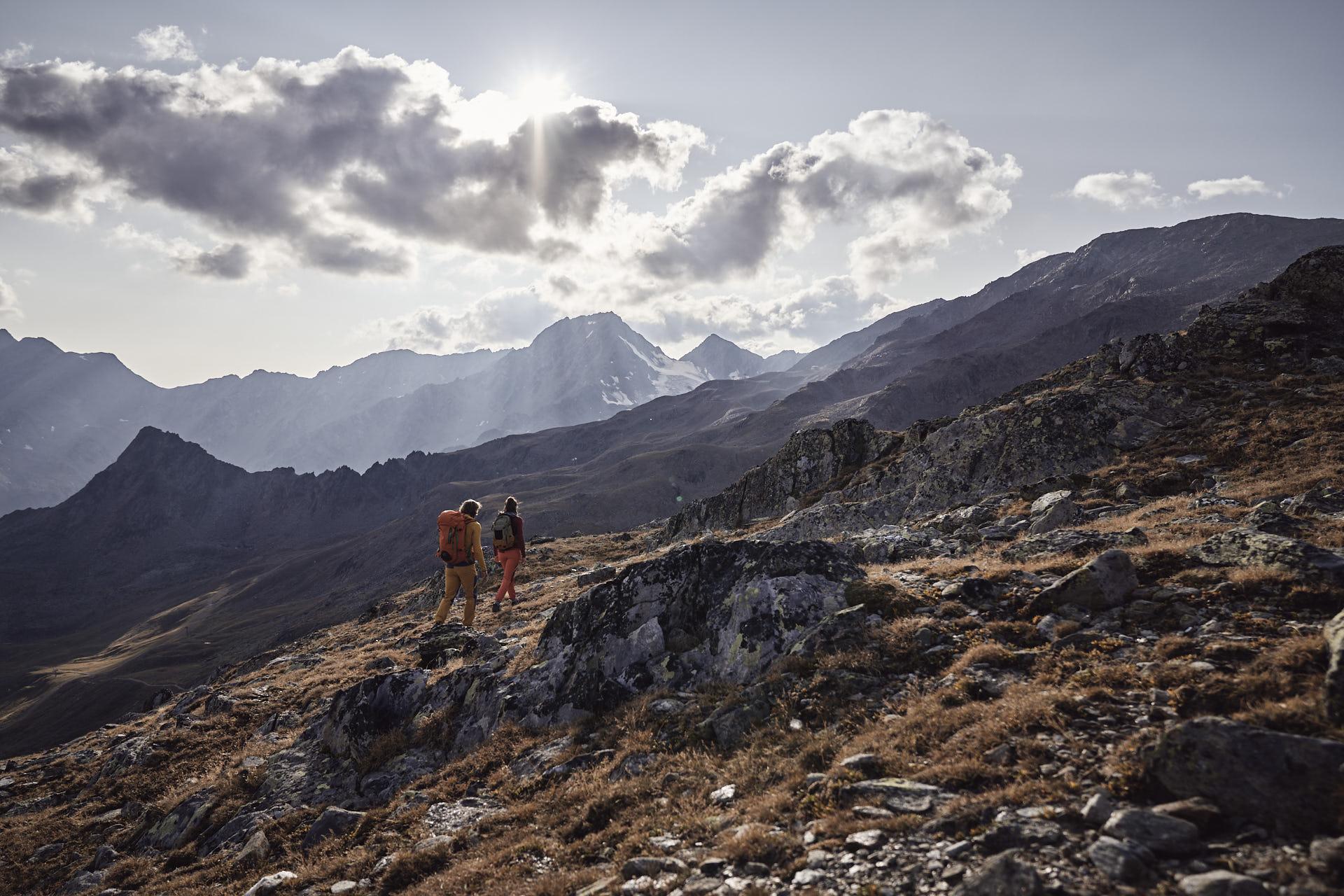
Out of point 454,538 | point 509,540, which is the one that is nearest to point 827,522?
point 509,540

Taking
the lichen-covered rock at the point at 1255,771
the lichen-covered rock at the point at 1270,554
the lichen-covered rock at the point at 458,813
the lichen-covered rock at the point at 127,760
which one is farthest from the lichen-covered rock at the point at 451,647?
the lichen-covered rock at the point at 1270,554

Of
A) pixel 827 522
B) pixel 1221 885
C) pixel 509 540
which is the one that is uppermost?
pixel 509 540

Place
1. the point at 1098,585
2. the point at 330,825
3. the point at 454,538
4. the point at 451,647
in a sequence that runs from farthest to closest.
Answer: the point at 454,538 → the point at 451,647 → the point at 330,825 → the point at 1098,585

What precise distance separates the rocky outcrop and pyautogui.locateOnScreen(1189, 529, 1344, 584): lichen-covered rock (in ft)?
118

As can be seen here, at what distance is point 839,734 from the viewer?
9164 millimetres

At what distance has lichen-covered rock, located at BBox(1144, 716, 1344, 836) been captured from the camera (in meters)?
5.07

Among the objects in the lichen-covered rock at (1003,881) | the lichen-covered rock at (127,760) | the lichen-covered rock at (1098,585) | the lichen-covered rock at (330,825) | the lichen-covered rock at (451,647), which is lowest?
the lichen-covered rock at (127,760)

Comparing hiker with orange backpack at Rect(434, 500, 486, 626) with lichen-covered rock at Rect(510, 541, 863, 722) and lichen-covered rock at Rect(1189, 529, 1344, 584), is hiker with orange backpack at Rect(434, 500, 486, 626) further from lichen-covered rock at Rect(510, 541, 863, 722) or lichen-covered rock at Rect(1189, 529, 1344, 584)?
lichen-covered rock at Rect(1189, 529, 1344, 584)

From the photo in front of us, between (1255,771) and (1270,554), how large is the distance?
7.08m

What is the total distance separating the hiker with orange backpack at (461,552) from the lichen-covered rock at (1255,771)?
19242mm

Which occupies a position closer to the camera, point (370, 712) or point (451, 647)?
point (370, 712)

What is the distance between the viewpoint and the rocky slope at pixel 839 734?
19.2 ft

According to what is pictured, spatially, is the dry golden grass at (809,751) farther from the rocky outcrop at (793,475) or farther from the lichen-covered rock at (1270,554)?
the rocky outcrop at (793,475)

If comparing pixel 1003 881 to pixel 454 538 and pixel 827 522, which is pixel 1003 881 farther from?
pixel 827 522
